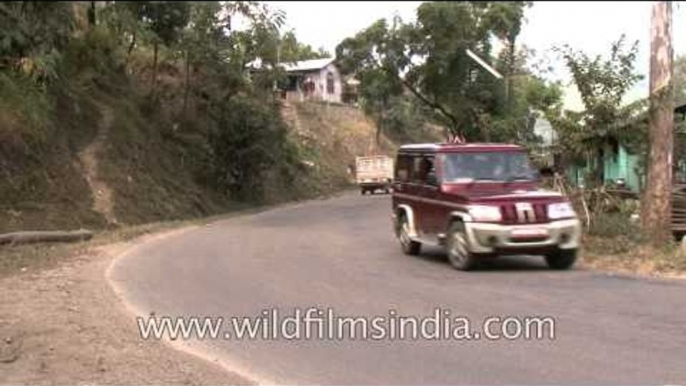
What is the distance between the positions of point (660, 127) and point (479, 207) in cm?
431

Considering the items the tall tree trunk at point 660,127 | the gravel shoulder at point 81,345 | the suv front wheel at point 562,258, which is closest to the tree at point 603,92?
the tall tree trunk at point 660,127

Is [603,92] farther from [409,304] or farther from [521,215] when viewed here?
[409,304]

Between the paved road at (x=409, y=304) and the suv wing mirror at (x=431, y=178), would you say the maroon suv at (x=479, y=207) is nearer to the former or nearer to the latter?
the suv wing mirror at (x=431, y=178)

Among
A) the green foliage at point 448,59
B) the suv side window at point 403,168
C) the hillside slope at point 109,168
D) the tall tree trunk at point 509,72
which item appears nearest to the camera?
the suv side window at point 403,168

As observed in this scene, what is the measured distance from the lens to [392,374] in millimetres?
8602

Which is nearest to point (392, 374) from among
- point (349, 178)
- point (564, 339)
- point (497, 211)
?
point (564, 339)

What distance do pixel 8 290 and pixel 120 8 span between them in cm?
940

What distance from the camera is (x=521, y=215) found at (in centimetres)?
1538

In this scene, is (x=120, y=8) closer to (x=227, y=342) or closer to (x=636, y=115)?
(x=227, y=342)

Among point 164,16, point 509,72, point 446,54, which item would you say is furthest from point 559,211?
point 446,54

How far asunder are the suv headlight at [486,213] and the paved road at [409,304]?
831 millimetres

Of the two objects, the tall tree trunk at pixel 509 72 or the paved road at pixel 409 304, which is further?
the tall tree trunk at pixel 509 72

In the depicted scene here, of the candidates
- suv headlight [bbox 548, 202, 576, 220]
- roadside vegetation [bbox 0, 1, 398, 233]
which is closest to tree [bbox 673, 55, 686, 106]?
suv headlight [bbox 548, 202, 576, 220]

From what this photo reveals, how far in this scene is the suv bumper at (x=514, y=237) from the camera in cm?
1529
